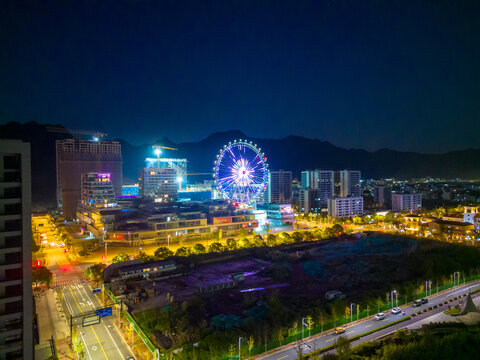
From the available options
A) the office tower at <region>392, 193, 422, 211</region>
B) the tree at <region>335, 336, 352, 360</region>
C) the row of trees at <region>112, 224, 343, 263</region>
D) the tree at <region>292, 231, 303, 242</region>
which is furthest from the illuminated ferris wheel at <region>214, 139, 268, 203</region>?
the tree at <region>335, 336, 352, 360</region>

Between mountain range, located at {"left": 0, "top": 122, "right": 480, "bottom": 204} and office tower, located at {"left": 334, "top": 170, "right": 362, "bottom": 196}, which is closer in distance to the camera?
office tower, located at {"left": 334, "top": 170, "right": 362, "bottom": 196}

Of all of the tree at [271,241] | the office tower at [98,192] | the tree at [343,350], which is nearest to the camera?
the tree at [343,350]

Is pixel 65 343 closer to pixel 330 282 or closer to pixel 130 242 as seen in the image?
pixel 330 282

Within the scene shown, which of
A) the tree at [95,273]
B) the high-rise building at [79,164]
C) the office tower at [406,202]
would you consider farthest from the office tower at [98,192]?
the office tower at [406,202]

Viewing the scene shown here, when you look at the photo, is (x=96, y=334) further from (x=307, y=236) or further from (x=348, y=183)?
(x=348, y=183)

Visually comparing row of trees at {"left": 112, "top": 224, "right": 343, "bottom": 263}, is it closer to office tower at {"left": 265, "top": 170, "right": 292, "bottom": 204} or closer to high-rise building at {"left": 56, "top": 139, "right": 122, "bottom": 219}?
office tower at {"left": 265, "top": 170, "right": 292, "bottom": 204}

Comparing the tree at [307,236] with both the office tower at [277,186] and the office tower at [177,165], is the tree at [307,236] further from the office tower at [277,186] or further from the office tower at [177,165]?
the office tower at [177,165]
